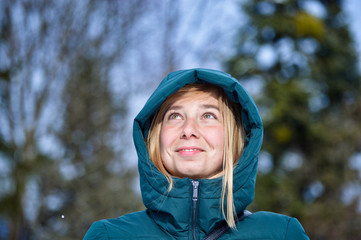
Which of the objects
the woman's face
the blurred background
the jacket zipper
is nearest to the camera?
the jacket zipper

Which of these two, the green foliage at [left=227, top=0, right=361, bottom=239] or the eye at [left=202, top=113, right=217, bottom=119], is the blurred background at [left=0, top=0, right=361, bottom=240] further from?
the eye at [left=202, top=113, right=217, bottom=119]

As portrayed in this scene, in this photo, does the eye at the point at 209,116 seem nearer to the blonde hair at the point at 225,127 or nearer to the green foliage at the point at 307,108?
the blonde hair at the point at 225,127

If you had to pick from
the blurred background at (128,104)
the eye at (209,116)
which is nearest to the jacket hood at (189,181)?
the eye at (209,116)

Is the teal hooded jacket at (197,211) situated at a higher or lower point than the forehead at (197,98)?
lower

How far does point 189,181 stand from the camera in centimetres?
204

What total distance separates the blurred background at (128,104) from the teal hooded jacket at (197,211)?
15.9 ft

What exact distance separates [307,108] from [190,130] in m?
13.1

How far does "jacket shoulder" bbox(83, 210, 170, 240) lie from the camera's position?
2033 millimetres

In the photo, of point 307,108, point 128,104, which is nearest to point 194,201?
point 128,104

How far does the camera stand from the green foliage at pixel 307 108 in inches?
542

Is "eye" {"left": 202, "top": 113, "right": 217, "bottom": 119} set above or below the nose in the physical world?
above

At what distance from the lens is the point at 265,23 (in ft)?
47.9

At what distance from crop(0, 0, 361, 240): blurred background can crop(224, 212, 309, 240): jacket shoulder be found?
5066 millimetres

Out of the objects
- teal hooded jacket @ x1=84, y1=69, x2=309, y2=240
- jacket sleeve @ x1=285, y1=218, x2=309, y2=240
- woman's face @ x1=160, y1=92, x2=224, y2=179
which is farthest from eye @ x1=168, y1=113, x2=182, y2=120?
jacket sleeve @ x1=285, y1=218, x2=309, y2=240
